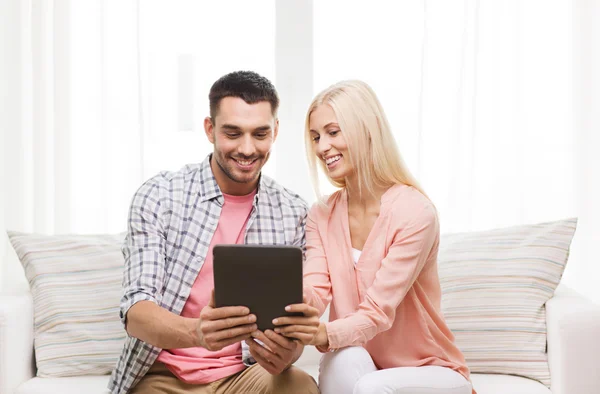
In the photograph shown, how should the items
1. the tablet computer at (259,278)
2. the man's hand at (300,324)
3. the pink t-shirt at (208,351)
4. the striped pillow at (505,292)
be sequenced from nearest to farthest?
the tablet computer at (259,278) < the man's hand at (300,324) < the pink t-shirt at (208,351) < the striped pillow at (505,292)

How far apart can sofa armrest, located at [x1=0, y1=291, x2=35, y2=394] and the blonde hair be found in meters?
1.12

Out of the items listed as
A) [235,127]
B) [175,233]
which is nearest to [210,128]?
[235,127]

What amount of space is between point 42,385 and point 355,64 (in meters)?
1.79

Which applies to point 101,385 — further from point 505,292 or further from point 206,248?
point 505,292

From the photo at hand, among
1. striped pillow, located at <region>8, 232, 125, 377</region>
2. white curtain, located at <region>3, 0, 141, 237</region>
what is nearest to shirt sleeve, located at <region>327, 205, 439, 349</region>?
striped pillow, located at <region>8, 232, 125, 377</region>

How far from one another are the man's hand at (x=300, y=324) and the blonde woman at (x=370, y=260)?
4cm

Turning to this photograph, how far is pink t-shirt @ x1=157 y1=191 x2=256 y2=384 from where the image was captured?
1897 millimetres

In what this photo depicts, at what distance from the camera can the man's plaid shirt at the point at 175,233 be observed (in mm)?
1882

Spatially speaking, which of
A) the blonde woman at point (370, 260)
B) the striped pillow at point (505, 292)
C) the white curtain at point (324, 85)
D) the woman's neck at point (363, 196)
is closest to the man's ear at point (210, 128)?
the blonde woman at point (370, 260)

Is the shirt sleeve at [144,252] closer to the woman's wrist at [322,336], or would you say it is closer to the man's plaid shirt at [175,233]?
the man's plaid shirt at [175,233]

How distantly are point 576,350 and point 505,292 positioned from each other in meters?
0.31

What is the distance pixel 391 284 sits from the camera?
5.96 feet

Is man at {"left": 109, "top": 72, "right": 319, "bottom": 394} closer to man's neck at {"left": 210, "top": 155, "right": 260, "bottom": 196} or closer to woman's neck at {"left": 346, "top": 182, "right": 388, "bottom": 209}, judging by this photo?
man's neck at {"left": 210, "top": 155, "right": 260, "bottom": 196}

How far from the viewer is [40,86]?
2787 mm
